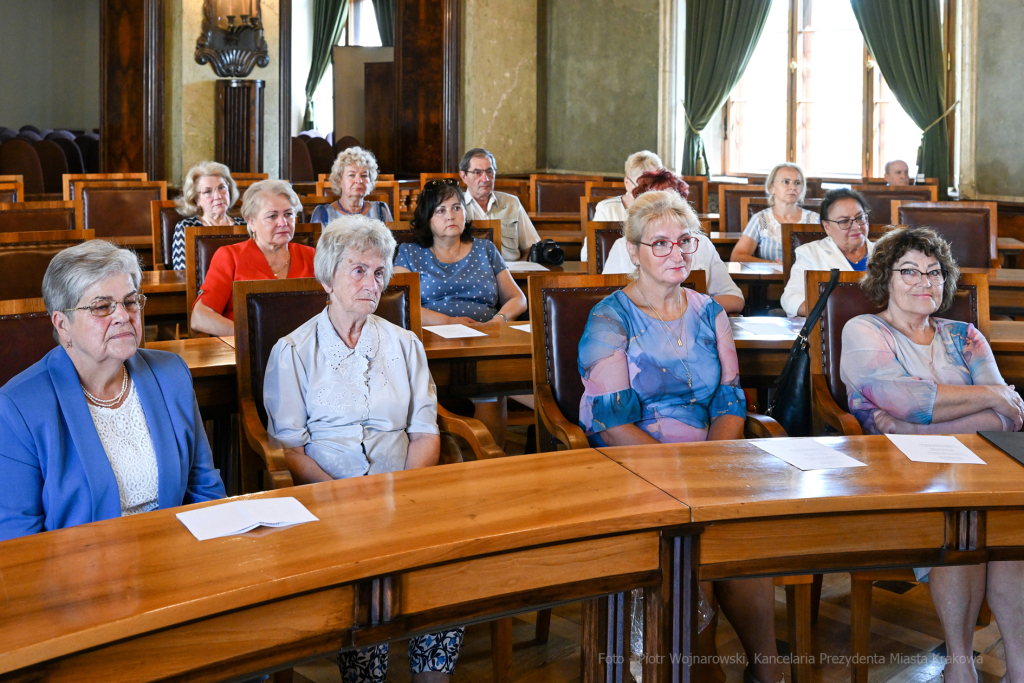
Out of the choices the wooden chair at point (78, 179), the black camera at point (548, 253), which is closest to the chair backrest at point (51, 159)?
the wooden chair at point (78, 179)

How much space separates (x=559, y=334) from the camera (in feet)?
8.91

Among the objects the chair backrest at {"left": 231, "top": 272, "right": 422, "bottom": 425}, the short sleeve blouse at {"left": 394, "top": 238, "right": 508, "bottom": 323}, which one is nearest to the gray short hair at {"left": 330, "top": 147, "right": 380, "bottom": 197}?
the short sleeve blouse at {"left": 394, "top": 238, "right": 508, "bottom": 323}

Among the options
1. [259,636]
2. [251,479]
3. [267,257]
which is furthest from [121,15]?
[259,636]

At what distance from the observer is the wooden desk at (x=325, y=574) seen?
1.23m

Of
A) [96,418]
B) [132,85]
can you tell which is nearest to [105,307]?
[96,418]

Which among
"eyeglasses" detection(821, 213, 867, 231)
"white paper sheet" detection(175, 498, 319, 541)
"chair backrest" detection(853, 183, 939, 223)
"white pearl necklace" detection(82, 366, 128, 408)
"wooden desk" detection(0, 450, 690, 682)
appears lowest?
"wooden desk" detection(0, 450, 690, 682)

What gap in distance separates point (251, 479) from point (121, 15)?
634cm

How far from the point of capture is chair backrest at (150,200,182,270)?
15.8ft

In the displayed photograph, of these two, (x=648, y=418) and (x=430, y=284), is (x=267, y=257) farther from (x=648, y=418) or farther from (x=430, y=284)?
(x=648, y=418)

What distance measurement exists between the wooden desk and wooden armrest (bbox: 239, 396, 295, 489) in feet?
1.48

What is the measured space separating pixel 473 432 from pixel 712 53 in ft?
24.4

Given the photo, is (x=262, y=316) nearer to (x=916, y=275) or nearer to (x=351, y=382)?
(x=351, y=382)

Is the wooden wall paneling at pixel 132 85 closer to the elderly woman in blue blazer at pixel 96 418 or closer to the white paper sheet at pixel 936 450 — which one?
the elderly woman in blue blazer at pixel 96 418

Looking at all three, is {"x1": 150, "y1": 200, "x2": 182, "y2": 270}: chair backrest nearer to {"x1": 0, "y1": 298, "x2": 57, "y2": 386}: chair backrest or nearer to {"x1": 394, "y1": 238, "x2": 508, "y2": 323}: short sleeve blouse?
{"x1": 394, "y1": 238, "x2": 508, "y2": 323}: short sleeve blouse
